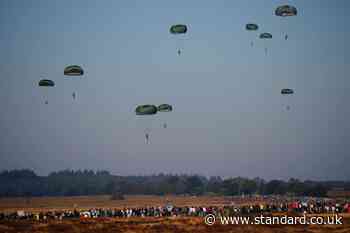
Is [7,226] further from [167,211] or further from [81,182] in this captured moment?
[81,182]

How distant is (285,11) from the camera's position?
169 ft

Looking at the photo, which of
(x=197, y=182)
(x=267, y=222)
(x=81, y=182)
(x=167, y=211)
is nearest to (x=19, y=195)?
(x=81, y=182)

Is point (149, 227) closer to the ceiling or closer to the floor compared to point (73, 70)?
closer to the floor

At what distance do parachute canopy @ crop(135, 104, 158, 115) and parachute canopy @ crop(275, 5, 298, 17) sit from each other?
12.6 m

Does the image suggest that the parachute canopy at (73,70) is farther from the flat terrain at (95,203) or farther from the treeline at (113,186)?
A: the treeline at (113,186)

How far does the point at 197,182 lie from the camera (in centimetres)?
16950

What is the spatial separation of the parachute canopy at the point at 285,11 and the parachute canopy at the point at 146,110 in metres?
12.6

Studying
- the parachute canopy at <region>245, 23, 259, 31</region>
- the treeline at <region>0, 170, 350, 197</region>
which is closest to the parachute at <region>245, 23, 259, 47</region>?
the parachute canopy at <region>245, 23, 259, 31</region>

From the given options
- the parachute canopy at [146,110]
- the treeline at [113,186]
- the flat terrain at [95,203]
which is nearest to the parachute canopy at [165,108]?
the parachute canopy at [146,110]

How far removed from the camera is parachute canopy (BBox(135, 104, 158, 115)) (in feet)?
177

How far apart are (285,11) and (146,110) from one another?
13577 millimetres

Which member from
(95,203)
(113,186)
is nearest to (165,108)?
(95,203)

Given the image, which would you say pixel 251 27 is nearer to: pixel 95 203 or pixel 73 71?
pixel 73 71

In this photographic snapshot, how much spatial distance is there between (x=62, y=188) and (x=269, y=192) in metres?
54.0
